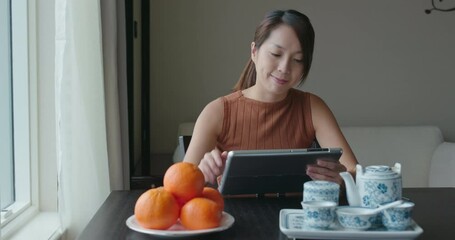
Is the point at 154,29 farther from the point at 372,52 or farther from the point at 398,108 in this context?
the point at 398,108

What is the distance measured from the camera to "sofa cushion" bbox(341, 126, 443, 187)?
3.43 meters

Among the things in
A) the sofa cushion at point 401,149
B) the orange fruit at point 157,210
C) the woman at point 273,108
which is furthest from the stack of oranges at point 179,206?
the sofa cushion at point 401,149

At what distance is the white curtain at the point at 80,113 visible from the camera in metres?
1.99

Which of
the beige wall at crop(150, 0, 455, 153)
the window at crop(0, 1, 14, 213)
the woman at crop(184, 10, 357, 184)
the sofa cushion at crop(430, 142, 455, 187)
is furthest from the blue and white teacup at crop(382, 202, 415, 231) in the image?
the beige wall at crop(150, 0, 455, 153)

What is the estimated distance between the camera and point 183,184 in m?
1.25

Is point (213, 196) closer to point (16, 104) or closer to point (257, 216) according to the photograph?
point (257, 216)

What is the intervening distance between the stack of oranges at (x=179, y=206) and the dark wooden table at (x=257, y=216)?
0.04m

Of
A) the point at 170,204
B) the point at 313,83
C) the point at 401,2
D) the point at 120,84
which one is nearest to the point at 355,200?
the point at 170,204

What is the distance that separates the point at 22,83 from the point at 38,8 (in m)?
0.29

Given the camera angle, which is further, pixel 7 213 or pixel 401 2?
pixel 401 2

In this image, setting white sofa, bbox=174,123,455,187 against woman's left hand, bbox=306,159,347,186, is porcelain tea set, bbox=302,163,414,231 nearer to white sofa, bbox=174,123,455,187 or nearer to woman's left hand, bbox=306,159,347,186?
woman's left hand, bbox=306,159,347,186

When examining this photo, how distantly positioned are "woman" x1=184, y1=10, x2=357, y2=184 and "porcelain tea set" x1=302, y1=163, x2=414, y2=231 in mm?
620

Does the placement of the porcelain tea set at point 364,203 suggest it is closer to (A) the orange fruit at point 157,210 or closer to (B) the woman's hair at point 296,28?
(A) the orange fruit at point 157,210

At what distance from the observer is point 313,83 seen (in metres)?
3.62
